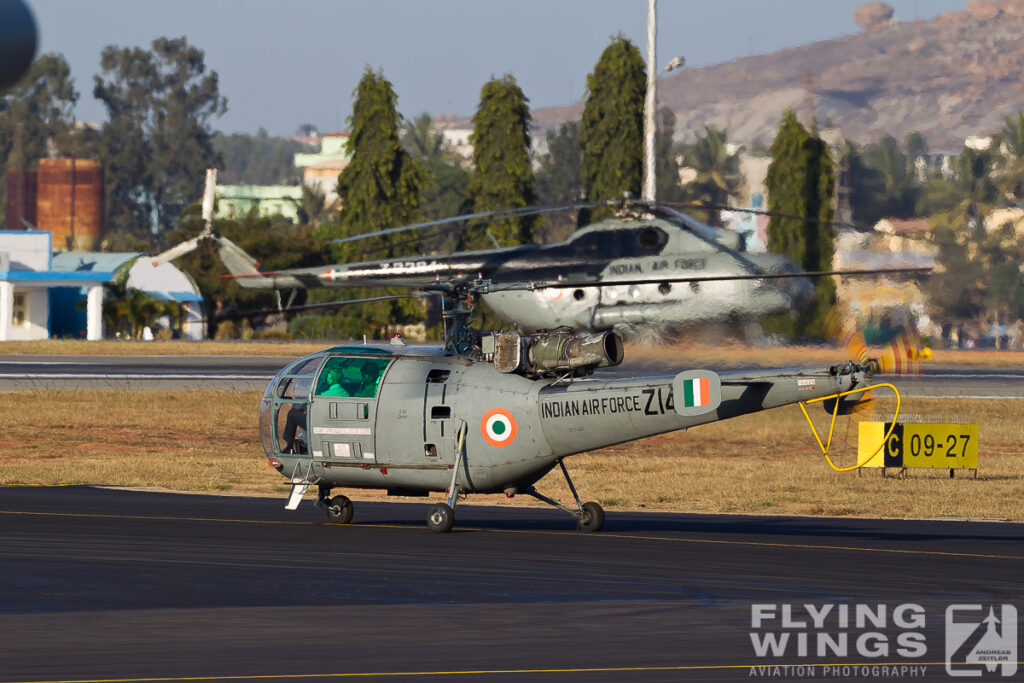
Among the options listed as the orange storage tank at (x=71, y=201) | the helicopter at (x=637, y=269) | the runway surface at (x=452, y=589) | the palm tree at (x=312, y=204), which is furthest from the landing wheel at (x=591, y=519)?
the palm tree at (x=312, y=204)

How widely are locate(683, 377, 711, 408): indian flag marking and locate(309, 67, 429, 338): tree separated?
6266 cm

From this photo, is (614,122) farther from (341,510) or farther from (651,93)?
(341,510)

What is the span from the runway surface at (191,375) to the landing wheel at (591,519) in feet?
52.4

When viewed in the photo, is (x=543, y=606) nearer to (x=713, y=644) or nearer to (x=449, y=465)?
(x=713, y=644)

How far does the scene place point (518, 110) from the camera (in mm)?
72750

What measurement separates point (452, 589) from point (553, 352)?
434 cm

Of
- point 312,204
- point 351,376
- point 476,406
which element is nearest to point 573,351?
point 476,406

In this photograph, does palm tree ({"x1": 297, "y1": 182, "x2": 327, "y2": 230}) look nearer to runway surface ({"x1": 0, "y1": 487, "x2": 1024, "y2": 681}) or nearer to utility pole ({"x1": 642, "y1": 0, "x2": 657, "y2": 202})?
utility pole ({"x1": 642, "y1": 0, "x2": 657, "y2": 202})

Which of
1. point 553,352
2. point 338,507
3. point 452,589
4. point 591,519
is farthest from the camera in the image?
point 338,507

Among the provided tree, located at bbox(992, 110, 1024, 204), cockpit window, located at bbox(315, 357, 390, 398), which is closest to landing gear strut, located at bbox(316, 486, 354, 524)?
cockpit window, located at bbox(315, 357, 390, 398)

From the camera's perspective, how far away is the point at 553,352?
1705cm

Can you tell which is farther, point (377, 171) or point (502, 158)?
point (377, 171)

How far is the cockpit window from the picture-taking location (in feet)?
59.7

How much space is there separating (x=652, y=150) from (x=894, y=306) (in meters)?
19.0
